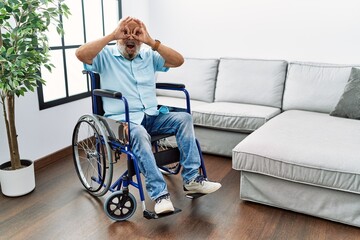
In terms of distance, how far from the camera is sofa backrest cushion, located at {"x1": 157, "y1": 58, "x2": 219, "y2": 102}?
134 inches

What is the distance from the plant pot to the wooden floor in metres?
0.05

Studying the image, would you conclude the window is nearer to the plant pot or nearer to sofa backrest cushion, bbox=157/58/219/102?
the plant pot

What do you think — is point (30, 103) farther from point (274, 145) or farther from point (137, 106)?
point (274, 145)

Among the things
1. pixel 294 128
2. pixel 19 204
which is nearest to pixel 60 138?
pixel 19 204

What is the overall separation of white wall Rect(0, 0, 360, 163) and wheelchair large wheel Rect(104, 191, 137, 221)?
1030 millimetres

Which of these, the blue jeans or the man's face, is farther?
the man's face

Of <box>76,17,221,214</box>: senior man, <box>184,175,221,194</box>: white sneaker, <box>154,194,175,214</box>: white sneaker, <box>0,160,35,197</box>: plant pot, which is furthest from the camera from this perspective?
<box>0,160,35,197</box>: plant pot

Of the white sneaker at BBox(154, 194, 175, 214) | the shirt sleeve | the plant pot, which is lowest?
the plant pot

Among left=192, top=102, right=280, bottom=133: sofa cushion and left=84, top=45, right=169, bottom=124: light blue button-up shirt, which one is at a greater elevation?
left=84, top=45, right=169, bottom=124: light blue button-up shirt

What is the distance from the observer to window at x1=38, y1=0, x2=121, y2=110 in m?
2.91

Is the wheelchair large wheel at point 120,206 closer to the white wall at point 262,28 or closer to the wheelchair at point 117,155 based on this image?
the wheelchair at point 117,155

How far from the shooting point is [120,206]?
2.02 metres

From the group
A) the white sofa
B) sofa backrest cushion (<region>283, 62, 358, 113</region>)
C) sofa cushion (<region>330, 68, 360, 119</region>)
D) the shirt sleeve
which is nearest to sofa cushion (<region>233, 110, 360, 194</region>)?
the white sofa

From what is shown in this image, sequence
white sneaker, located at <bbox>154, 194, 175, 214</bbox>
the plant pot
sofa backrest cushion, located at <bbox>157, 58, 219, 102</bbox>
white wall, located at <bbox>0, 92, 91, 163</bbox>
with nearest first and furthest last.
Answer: white sneaker, located at <bbox>154, 194, 175, 214</bbox> < the plant pot < white wall, located at <bbox>0, 92, 91, 163</bbox> < sofa backrest cushion, located at <bbox>157, 58, 219, 102</bbox>
